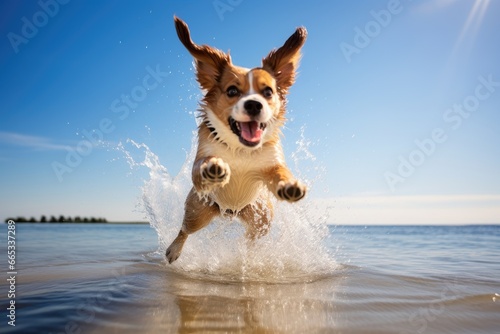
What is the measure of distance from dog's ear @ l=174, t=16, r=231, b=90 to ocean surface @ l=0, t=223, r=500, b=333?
87.3 inches

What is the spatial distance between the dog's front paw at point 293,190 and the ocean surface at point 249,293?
2.95 ft

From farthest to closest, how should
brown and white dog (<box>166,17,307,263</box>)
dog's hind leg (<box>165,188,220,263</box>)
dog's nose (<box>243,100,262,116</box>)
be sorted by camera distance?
dog's hind leg (<box>165,188,220,263</box>) < brown and white dog (<box>166,17,307,263</box>) < dog's nose (<box>243,100,262,116</box>)

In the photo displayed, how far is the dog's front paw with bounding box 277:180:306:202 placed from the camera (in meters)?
3.60

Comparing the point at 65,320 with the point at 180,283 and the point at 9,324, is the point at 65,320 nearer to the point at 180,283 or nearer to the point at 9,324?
the point at 9,324

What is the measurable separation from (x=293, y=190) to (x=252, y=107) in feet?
3.29

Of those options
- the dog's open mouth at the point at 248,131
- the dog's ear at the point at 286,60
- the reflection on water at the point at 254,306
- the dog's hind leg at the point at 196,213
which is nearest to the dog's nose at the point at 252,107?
the dog's open mouth at the point at 248,131

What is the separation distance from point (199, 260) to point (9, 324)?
3.26 meters

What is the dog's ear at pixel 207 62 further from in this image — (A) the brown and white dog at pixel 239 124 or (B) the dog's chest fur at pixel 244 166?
(B) the dog's chest fur at pixel 244 166

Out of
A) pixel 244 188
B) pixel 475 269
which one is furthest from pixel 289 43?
pixel 475 269

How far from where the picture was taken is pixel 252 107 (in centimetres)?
402

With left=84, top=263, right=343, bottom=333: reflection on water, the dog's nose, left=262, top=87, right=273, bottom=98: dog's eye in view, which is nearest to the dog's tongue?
the dog's nose

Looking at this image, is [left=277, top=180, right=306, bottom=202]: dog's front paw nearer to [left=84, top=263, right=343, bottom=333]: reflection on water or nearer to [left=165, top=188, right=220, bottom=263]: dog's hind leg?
[left=84, top=263, right=343, bottom=333]: reflection on water

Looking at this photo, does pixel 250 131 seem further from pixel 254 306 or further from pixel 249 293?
pixel 254 306

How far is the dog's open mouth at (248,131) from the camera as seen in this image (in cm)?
422
